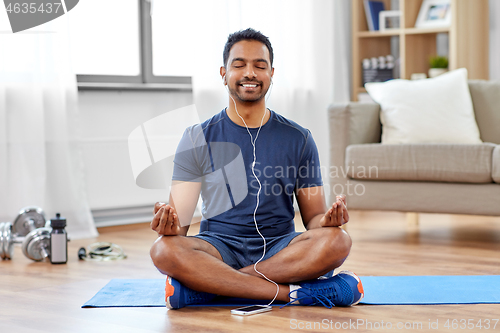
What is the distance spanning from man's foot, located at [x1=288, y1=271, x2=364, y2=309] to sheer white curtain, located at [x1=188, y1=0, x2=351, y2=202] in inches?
78.4

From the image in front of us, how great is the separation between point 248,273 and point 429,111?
1.72 meters

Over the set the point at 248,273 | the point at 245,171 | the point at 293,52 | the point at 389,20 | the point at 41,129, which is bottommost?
the point at 248,273

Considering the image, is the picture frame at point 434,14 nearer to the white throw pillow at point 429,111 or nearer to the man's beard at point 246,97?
A: the white throw pillow at point 429,111

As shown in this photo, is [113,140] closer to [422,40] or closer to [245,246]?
[245,246]

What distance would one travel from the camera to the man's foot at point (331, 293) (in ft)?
5.99

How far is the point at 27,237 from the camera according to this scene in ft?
8.87

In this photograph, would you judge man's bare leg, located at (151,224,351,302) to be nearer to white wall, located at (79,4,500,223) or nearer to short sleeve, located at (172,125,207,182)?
short sleeve, located at (172,125,207,182)

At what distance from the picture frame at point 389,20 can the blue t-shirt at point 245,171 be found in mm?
2815

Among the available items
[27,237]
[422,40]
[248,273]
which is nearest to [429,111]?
[422,40]

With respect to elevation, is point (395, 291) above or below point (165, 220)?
below

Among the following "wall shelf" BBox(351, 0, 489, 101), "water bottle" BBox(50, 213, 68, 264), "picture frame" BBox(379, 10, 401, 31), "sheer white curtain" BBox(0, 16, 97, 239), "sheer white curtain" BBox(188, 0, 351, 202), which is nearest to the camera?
"water bottle" BBox(50, 213, 68, 264)

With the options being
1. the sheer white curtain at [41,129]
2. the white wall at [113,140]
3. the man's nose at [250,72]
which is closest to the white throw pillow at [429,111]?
the white wall at [113,140]

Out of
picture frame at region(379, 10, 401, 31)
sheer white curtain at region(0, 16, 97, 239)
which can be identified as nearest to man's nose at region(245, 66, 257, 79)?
sheer white curtain at region(0, 16, 97, 239)

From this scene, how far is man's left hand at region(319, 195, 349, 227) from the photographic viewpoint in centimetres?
172
